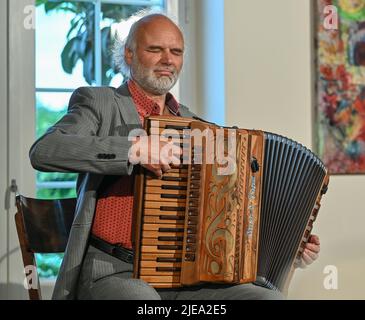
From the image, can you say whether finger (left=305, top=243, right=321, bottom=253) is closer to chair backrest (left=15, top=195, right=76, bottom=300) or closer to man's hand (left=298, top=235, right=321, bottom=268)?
man's hand (left=298, top=235, right=321, bottom=268)

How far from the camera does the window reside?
93.4 inches

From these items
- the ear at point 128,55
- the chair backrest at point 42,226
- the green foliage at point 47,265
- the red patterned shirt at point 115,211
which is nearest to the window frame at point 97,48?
the green foliage at point 47,265

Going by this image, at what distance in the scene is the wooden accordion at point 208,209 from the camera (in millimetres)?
1466

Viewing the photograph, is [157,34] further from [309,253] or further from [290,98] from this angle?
[290,98]

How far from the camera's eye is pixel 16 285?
2.28m

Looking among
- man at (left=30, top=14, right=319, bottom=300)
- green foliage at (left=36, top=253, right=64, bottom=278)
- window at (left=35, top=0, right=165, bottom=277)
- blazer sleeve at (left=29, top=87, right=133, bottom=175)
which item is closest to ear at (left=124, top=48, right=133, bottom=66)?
man at (left=30, top=14, right=319, bottom=300)

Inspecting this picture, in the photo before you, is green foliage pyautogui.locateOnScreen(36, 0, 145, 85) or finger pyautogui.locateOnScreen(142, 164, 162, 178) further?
green foliage pyautogui.locateOnScreen(36, 0, 145, 85)

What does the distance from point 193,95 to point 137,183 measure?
1.11 metres

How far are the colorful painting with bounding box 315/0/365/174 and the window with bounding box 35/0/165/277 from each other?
28.7 inches

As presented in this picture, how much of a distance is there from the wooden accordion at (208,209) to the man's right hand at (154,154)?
2 cm

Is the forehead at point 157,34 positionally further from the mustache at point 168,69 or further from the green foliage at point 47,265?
the green foliage at point 47,265
